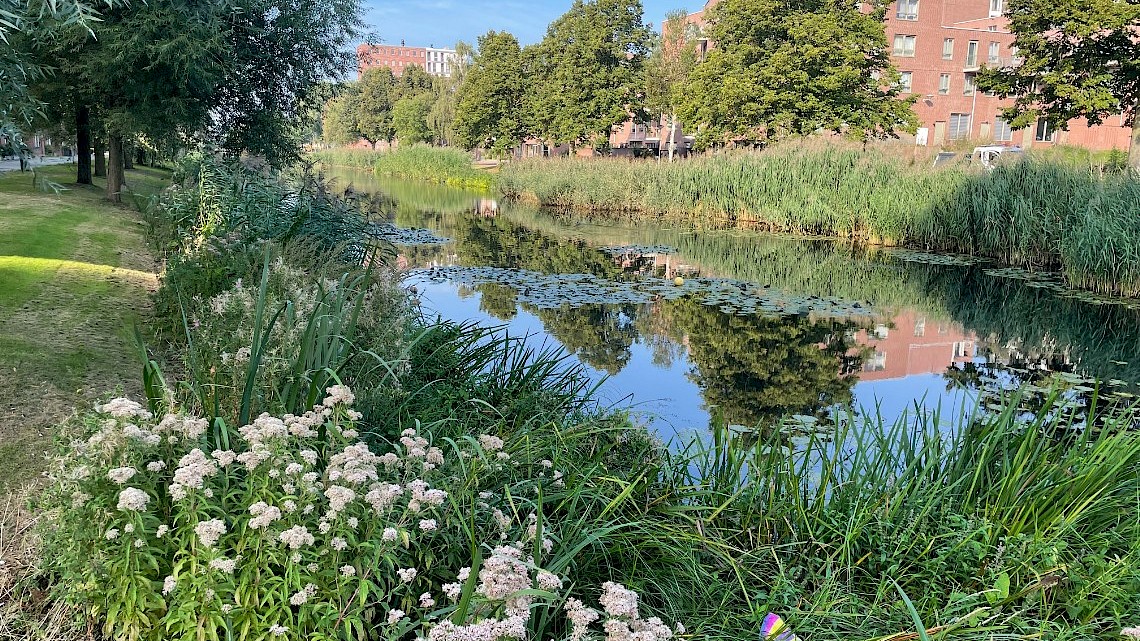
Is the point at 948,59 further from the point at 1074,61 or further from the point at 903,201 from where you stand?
the point at 903,201

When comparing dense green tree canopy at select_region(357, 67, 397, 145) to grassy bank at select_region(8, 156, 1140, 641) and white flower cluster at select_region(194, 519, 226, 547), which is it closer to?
grassy bank at select_region(8, 156, 1140, 641)

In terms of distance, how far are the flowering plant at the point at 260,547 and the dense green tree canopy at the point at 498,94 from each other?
50534 millimetres

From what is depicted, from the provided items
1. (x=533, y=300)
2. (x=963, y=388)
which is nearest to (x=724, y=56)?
(x=533, y=300)

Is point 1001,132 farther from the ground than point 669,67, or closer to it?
closer to it

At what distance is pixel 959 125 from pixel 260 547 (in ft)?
194

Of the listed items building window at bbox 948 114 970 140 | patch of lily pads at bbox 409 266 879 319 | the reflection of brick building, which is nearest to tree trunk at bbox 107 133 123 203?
patch of lily pads at bbox 409 266 879 319

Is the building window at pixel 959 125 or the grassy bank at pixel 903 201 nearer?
the grassy bank at pixel 903 201

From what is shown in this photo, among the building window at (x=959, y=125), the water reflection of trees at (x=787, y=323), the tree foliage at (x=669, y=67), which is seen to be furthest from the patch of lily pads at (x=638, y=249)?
the building window at (x=959, y=125)

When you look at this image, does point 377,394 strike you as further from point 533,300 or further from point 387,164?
point 387,164

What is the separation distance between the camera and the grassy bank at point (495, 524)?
8.29ft

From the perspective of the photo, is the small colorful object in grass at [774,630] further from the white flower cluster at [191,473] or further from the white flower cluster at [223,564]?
the white flower cluster at [191,473]

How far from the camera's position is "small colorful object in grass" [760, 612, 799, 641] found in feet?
9.70

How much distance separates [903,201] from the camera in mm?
18312

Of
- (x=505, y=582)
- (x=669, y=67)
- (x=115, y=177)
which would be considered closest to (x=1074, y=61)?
(x=669, y=67)
